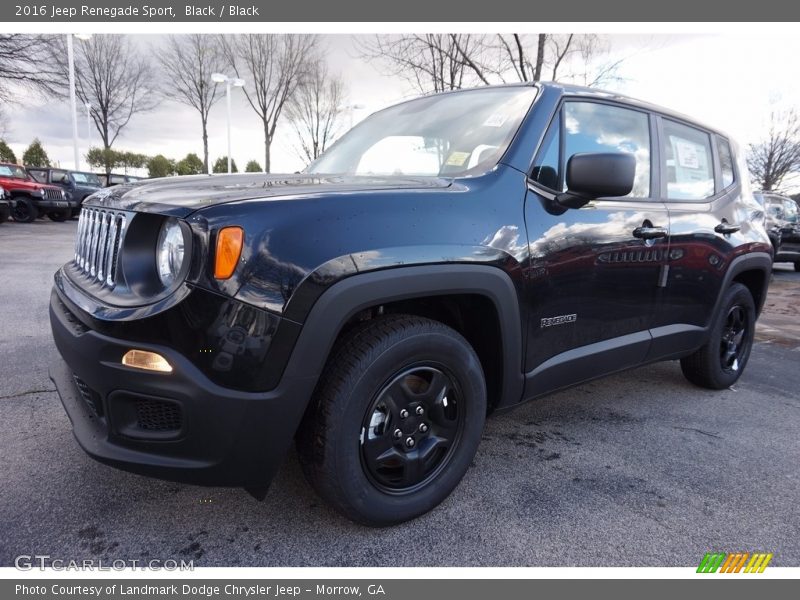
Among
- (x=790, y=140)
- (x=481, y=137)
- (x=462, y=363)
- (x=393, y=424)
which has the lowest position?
(x=393, y=424)

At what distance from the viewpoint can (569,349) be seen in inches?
97.3

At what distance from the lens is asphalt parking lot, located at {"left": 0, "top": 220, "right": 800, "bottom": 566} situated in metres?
1.85

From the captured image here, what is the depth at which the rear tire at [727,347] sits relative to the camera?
3.52 meters

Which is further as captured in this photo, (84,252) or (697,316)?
(697,316)

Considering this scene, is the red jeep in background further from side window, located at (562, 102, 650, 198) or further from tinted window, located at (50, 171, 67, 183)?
side window, located at (562, 102, 650, 198)

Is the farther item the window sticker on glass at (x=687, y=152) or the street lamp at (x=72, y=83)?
the street lamp at (x=72, y=83)

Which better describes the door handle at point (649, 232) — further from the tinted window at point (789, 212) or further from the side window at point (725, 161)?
the tinted window at point (789, 212)

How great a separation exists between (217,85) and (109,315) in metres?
30.2

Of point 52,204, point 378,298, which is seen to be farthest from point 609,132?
point 52,204

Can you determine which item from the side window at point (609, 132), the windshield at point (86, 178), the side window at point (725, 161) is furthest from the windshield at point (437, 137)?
the windshield at point (86, 178)

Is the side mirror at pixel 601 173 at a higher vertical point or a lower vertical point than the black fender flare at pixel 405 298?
higher

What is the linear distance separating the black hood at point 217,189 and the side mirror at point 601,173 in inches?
21.6

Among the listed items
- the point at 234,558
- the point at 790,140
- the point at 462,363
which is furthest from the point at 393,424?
the point at 790,140

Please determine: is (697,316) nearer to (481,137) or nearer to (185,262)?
(481,137)
